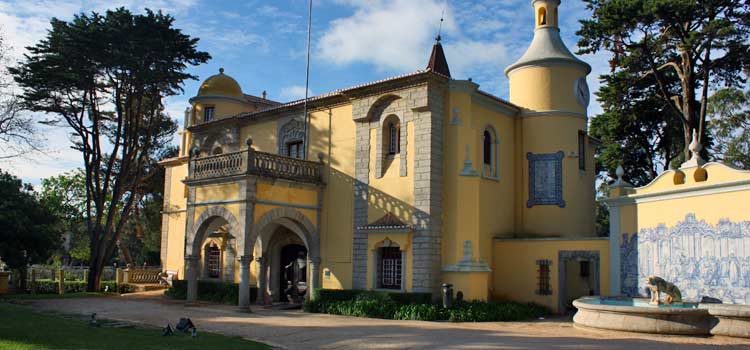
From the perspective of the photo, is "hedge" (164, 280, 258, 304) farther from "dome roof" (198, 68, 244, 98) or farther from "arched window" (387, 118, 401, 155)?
"dome roof" (198, 68, 244, 98)

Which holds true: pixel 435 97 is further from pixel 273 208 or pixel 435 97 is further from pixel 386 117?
pixel 273 208

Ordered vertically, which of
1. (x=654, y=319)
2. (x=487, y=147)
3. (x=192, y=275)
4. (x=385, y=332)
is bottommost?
(x=385, y=332)

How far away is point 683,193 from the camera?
16859mm

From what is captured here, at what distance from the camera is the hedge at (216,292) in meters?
23.5

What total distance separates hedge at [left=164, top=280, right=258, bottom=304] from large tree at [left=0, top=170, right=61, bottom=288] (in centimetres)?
534

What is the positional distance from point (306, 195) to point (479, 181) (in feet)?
20.2

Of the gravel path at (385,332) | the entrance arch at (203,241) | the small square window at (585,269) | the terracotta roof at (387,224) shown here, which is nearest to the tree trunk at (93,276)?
the gravel path at (385,332)

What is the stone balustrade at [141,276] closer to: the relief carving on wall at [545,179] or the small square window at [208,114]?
the small square window at [208,114]

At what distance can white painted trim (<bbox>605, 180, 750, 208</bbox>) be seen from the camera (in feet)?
50.4

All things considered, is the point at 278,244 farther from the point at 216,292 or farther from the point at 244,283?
the point at 244,283

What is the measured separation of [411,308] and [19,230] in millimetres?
14903

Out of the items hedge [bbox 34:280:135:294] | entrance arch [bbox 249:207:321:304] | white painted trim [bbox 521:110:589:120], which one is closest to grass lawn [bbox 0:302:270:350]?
entrance arch [bbox 249:207:321:304]

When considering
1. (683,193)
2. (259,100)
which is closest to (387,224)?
(683,193)

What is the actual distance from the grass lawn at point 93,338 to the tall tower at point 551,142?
13068 mm
